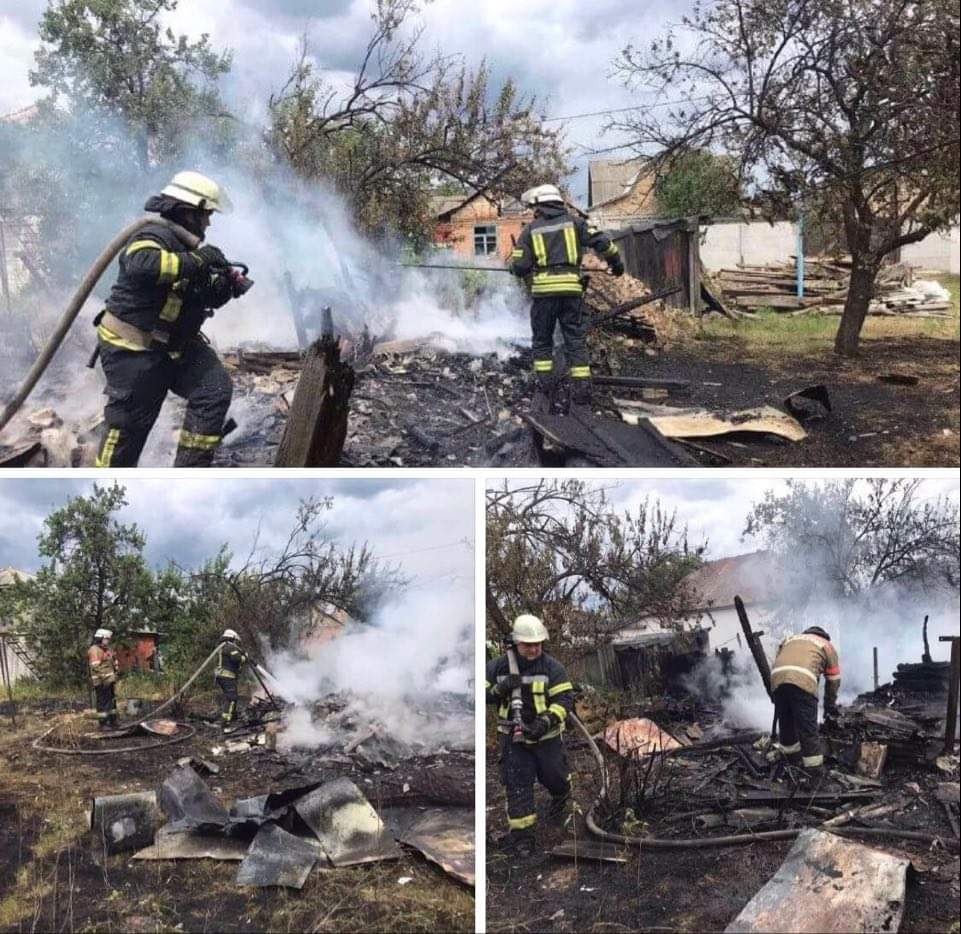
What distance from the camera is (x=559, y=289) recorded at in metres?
5.25

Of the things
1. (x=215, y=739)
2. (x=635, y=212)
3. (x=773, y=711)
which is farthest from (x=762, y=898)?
(x=635, y=212)

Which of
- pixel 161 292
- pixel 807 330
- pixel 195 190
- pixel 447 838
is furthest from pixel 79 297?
pixel 807 330

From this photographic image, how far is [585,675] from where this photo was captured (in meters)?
4.93

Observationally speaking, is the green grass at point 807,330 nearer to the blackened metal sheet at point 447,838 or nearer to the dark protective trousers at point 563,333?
the dark protective trousers at point 563,333

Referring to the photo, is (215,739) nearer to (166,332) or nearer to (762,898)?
(166,332)

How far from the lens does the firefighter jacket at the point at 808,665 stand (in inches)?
196

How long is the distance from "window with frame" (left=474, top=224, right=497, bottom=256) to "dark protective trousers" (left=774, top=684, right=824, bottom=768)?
294 centimetres

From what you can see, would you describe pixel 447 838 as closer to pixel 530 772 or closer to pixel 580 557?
pixel 530 772

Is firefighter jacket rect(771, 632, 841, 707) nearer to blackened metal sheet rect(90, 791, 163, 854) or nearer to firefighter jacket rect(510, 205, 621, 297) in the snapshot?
firefighter jacket rect(510, 205, 621, 297)

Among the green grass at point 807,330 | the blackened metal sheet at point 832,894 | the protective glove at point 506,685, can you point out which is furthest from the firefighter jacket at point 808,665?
the green grass at point 807,330

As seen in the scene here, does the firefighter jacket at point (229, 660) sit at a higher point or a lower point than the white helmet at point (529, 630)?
lower

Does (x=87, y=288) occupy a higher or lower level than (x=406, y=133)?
lower

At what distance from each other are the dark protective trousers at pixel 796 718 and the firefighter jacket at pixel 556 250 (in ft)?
8.32

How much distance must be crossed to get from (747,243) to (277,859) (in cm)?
420
